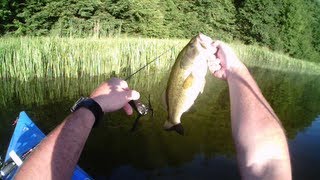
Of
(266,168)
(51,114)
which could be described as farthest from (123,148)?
(266,168)

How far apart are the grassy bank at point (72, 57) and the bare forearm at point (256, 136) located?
11.3 metres

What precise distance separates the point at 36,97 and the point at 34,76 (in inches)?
75.7

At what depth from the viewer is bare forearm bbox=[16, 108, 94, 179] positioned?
174 centimetres

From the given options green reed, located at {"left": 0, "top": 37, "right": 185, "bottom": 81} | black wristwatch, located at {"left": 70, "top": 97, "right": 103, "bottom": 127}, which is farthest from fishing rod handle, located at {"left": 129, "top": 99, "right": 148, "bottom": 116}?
green reed, located at {"left": 0, "top": 37, "right": 185, "bottom": 81}

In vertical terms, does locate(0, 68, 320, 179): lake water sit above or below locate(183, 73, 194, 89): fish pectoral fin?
below

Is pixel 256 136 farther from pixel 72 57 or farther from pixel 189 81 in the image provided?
pixel 72 57

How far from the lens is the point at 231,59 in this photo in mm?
2072

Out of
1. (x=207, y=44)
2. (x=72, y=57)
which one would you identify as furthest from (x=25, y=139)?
(x=72, y=57)

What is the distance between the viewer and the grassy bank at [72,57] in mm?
12516

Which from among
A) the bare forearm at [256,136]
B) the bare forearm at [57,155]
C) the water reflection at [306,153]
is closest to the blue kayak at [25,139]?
the bare forearm at [57,155]

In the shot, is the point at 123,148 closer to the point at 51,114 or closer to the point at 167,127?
the point at 51,114

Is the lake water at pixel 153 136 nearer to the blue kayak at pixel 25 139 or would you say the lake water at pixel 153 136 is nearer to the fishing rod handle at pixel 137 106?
the blue kayak at pixel 25 139

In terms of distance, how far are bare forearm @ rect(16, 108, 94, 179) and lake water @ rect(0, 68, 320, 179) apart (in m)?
3.39

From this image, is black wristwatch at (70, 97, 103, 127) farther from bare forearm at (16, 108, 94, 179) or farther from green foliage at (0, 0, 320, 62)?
green foliage at (0, 0, 320, 62)
